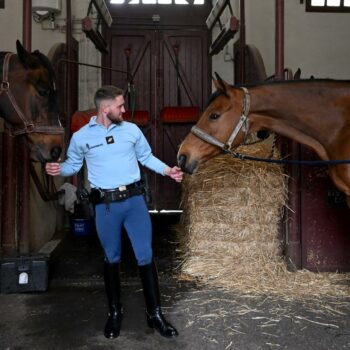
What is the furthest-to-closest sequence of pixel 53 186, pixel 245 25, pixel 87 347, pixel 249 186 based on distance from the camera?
pixel 245 25, pixel 53 186, pixel 249 186, pixel 87 347

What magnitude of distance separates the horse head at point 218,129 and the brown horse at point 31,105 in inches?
31.3

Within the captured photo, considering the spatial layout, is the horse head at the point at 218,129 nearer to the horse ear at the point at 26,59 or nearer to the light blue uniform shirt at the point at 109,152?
the light blue uniform shirt at the point at 109,152

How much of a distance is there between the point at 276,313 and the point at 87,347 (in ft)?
3.99

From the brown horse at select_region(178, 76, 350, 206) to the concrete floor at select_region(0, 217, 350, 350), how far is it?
857 millimetres

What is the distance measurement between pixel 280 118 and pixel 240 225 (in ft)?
3.44

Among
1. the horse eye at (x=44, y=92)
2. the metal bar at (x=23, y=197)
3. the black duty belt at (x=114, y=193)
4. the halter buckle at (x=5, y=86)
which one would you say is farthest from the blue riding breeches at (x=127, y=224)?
the metal bar at (x=23, y=197)

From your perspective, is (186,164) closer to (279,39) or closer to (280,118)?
(280,118)

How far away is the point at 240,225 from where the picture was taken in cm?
358

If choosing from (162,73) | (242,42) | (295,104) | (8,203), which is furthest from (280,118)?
(162,73)

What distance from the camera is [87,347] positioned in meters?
2.46

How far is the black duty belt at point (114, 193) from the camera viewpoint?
2.51 meters

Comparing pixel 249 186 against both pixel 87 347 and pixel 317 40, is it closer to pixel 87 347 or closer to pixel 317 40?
pixel 87 347

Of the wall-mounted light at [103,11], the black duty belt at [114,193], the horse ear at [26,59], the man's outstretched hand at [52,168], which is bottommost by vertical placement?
the black duty belt at [114,193]

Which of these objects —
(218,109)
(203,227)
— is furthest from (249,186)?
(218,109)
